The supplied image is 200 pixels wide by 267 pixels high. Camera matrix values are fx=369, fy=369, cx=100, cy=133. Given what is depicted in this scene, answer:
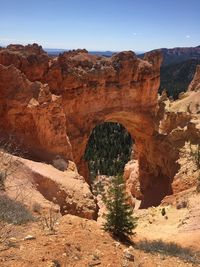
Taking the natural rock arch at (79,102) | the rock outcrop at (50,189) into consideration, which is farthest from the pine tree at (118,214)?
the natural rock arch at (79,102)

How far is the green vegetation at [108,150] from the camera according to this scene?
48719 millimetres

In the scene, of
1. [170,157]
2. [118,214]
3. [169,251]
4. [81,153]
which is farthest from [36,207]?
[170,157]

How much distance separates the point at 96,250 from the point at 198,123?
75.0ft

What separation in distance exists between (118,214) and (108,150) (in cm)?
4374

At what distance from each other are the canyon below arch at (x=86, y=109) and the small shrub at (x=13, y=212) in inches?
160

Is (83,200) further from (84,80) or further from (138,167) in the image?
(138,167)

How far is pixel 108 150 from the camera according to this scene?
2194 inches

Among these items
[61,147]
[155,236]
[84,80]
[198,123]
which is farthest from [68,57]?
[155,236]

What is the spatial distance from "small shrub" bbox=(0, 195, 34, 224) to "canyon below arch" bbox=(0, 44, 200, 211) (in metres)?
4.06

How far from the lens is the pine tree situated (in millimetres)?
11844

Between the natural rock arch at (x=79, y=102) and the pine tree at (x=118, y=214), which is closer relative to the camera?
the pine tree at (x=118, y=214)

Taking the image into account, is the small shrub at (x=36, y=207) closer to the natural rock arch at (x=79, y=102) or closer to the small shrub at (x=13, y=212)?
the small shrub at (x=13, y=212)

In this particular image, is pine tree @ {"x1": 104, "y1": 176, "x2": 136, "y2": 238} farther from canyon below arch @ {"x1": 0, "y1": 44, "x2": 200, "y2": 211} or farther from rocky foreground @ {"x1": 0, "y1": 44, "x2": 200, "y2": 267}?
canyon below arch @ {"x1": 0, "y1": 44, "x2": 200, "y2": 211}

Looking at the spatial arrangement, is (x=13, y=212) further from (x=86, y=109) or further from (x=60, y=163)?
(x=86, y=109)
